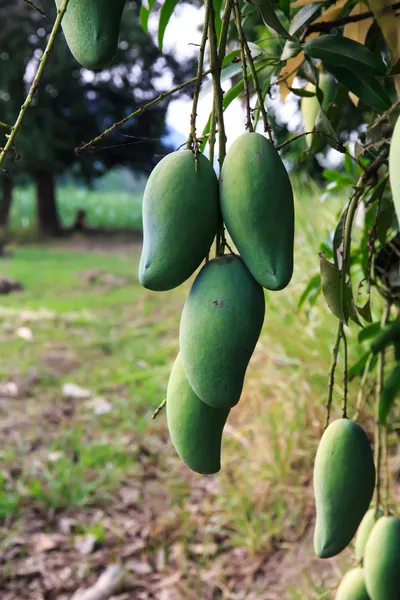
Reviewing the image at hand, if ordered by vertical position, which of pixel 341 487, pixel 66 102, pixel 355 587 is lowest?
pixel 355 587

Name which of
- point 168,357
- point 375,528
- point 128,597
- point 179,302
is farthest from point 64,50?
point 375,528

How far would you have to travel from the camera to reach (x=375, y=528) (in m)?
0.56

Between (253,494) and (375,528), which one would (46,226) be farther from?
(375,528)

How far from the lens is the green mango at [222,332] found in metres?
0.32

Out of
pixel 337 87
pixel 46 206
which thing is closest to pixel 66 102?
pixel 46 206

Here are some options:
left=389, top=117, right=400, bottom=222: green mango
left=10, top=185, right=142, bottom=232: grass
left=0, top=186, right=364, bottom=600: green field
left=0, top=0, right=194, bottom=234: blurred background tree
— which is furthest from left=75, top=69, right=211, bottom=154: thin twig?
left=10, top=185, right=142, bottom=232: grass

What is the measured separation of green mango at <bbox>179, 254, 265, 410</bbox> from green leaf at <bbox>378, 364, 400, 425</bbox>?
336 mm

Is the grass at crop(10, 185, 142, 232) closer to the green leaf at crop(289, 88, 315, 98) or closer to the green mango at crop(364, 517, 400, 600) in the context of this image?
the green leaf at crop(289, 88, 315, 98)

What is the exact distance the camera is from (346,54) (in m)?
0.46

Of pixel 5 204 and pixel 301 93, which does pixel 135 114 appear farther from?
pixel 5 204

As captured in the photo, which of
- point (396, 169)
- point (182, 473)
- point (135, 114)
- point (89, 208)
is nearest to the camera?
point (396, 169)

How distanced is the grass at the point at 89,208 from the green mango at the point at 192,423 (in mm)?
7170

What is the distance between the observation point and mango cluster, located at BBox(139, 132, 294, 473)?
0.32 meters

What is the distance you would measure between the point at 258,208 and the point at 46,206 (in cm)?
758
